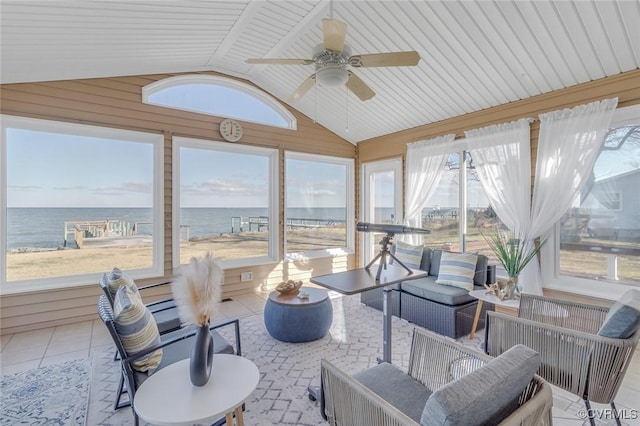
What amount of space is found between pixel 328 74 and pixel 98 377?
3.13 metres

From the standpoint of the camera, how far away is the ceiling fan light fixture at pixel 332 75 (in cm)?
253

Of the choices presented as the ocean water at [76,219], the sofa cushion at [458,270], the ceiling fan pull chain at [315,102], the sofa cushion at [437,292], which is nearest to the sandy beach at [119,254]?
the ocean water at [76,219]

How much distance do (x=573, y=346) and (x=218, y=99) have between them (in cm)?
487

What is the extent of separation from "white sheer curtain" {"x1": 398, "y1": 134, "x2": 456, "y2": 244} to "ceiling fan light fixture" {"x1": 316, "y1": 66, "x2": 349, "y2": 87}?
2.60 meters

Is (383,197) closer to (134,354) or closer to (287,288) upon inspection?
(287,288)

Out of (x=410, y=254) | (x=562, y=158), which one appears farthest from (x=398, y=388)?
(x=562, y=158)

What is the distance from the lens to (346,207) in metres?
6.27

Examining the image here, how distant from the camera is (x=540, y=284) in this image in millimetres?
3627

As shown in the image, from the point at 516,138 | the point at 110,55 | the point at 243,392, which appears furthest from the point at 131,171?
the point at 516,138

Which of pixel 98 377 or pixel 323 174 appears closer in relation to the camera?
pixel 98 377

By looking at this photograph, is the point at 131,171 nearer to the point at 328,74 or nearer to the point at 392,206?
the point at 328,74

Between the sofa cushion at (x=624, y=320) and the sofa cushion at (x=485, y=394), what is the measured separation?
36.7 inches

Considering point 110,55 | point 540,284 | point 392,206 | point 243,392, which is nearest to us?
point 243,392

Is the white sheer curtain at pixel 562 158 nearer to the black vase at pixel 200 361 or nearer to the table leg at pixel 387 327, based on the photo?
the table leg at pixel 387 327
